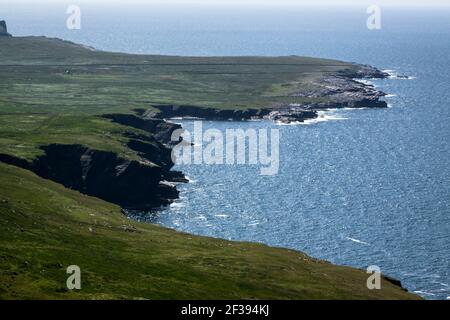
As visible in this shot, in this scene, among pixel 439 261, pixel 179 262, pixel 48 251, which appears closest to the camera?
pixel 48 251

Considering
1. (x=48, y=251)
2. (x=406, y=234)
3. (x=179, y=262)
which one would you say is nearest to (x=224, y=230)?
(x=406, y=234)

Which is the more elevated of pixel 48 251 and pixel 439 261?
pixel 48 251

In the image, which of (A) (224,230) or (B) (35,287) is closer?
(B) (35,287)
